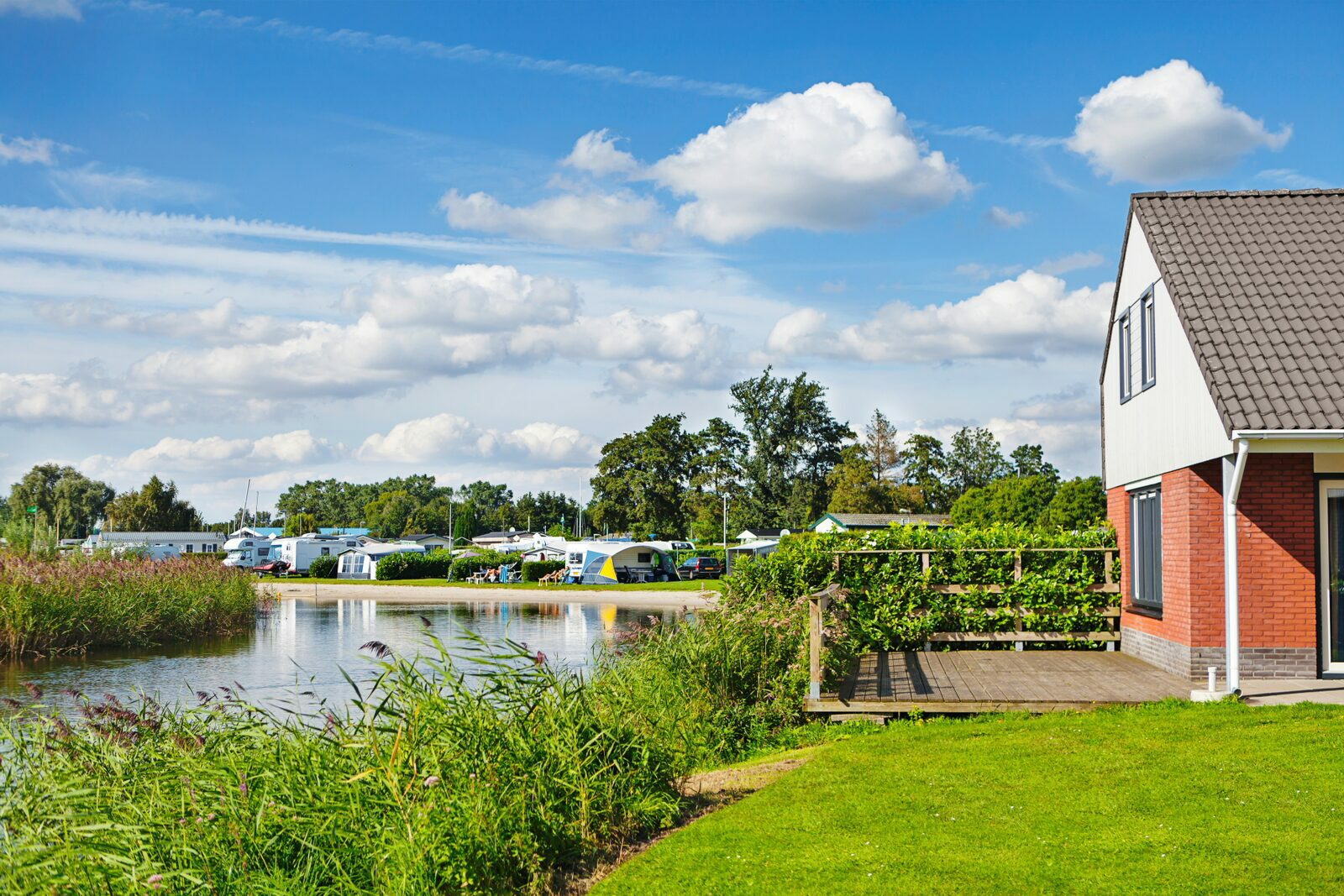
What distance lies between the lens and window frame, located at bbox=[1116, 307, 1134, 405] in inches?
549

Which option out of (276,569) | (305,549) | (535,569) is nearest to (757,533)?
(535,569)

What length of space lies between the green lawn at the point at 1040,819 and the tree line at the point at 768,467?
64.3 meters

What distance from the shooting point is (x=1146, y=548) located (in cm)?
1303

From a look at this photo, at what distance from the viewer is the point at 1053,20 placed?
15.0m

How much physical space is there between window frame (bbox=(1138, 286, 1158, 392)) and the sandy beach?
2260cm

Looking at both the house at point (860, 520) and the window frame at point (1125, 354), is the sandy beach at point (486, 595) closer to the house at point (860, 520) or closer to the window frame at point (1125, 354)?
the house at point (860, 520)

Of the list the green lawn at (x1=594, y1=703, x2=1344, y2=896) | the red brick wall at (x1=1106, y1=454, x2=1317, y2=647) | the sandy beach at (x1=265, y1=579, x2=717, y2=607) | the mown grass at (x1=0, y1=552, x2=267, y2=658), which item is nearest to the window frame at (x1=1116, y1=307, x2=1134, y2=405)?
the red brick wall at (x1=1106, y1=454, x2=1317, y2=647)

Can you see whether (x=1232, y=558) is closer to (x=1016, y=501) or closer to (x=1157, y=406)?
(x=1157, y=406)

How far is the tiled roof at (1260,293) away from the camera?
9.96 metres

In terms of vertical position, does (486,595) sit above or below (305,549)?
below

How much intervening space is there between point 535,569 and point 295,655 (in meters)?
30.6

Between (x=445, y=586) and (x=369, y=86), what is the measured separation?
35.2m

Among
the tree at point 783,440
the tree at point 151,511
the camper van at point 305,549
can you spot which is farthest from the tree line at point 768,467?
the tree at point 151,511

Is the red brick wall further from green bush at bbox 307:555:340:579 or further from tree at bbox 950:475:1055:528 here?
green bush at bbox 307:555:340:579
